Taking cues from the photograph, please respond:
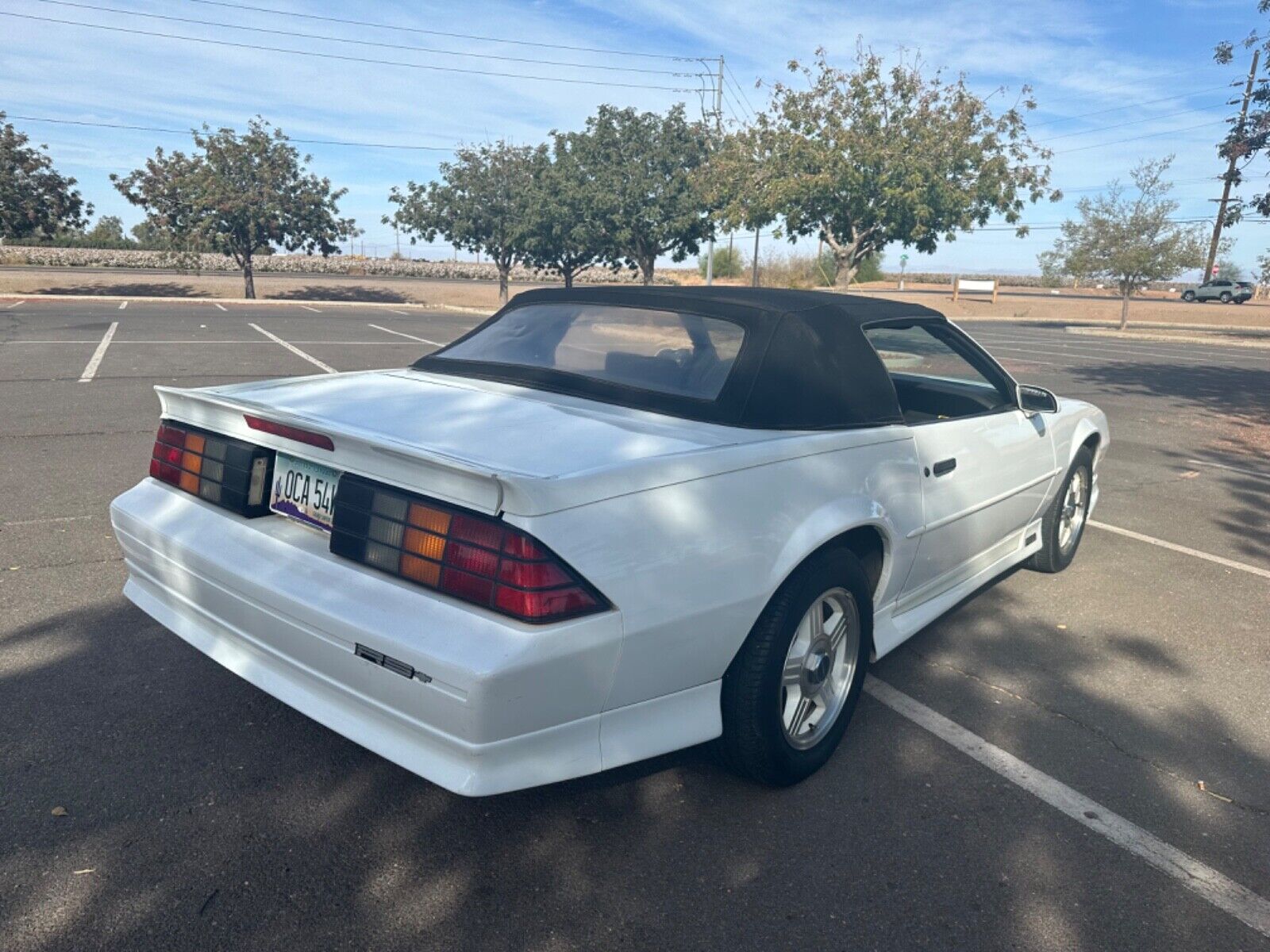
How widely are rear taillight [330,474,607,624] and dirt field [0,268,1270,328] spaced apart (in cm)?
3583

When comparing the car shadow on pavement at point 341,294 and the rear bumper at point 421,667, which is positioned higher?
the rear bumper at point 421,667

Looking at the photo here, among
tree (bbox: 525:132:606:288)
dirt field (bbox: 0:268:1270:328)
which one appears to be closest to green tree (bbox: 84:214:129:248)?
dirt field (bbox: 0:268:1270:328)

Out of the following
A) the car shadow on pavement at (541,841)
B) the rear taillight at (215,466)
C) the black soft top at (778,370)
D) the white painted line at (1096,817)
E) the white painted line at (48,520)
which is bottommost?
the white painted line at (48,520)

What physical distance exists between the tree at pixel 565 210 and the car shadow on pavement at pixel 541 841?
26.9m

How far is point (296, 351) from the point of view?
1523 centimetres

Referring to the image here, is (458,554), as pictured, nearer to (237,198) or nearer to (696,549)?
(696,549)

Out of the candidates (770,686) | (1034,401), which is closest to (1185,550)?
(1034,401)

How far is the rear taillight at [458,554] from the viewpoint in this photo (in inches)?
83.8

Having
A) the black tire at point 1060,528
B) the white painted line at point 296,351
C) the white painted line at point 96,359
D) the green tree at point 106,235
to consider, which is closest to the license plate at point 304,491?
the black tire at point 1060,528

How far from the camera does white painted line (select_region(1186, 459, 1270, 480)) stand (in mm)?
7816

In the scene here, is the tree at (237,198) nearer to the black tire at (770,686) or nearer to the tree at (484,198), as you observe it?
the tree at (484,198)

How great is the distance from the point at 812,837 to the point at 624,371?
165cm

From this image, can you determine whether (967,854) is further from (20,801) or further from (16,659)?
(16,659)

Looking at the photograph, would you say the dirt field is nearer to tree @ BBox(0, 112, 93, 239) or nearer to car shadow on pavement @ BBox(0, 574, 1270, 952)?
tree @ BBox(0, 112, 93, 239)
